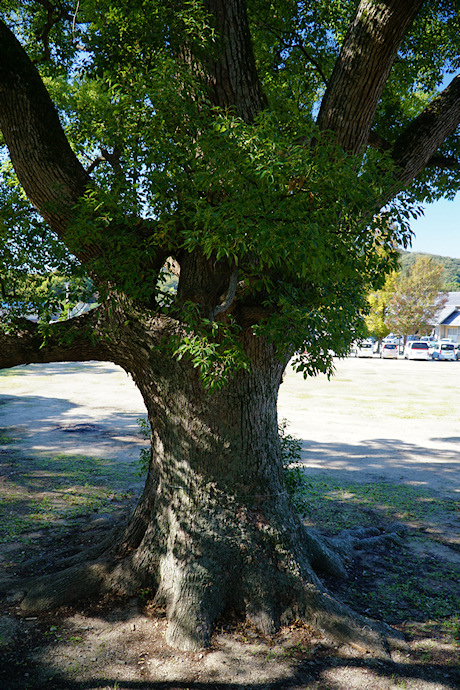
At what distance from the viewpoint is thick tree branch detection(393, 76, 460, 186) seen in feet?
16.5

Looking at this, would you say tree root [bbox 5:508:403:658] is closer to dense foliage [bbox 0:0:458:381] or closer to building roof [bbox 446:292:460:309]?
dense foliage [bbox 0:0:458:381]

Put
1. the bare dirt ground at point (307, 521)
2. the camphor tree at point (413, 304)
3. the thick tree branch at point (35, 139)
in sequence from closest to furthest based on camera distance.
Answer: the bare dirt ground at point (307, 521)
the thick tree branch at point (35, 139)
the camphor tree at point (413, 304)

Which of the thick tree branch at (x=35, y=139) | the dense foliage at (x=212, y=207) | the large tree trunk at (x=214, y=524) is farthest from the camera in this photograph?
the large tree trunk at (x=214, y=524)

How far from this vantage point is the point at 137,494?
863cm

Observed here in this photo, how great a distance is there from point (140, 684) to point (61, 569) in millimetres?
2006

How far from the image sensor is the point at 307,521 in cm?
759

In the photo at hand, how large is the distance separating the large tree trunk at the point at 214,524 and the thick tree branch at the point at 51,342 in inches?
11.9

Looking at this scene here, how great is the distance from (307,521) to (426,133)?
5.29 m

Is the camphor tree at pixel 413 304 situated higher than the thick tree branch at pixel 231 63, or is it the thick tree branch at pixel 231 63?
the camphor tree at pixel 413 304

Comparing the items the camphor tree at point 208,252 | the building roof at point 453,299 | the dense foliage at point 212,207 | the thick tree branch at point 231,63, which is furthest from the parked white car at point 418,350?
the thick tree branch at point 231,63

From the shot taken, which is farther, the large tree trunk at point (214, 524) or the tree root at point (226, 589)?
the large tree trunk at point (214, 524)

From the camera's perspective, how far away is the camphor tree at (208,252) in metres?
3.47

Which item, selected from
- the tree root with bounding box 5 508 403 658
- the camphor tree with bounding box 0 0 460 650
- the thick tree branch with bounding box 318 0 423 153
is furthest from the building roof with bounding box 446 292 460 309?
the tree root with bounding box 5 508 403 658

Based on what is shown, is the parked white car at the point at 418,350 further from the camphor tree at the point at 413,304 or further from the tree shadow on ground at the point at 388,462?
the tree shadow on ground at the point at 388,462
